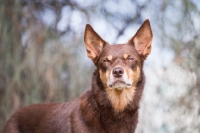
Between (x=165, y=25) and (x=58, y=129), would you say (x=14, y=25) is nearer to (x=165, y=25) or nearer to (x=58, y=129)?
(x=165, y=25)

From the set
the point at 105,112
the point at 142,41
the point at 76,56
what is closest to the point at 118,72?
the point at 105,112

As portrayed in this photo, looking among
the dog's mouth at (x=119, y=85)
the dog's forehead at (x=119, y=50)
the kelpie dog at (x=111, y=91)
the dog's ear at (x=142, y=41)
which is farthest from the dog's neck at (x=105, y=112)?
the dog's ear at (x=142, y=41)

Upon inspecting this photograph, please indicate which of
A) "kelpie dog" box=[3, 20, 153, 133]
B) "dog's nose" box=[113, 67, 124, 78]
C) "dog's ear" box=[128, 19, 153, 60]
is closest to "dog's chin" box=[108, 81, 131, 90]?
"kelpie dog" box=[3, 20, 153, 133]

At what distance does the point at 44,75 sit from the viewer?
9367mm

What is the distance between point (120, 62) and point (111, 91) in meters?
0.38

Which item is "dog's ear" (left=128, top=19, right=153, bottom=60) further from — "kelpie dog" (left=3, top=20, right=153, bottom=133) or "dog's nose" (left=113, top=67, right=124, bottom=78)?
"dog's nose" (left=113, top=67, right=124, bottom=78)

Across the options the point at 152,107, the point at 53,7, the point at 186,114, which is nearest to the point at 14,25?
the point at 53,7

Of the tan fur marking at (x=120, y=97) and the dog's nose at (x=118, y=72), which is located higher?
the dog's nose at (x=118, y=72)

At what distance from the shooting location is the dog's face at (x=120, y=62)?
502 cm

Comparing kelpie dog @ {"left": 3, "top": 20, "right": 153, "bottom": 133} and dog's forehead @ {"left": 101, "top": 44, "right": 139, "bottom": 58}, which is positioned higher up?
dog's forehead @ {"left": 101, "top": 44, "right": 139, "bottom": 58}

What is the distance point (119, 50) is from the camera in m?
5.24

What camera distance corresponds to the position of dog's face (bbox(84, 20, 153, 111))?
5.02m

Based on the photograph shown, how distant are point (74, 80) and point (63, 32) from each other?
1.12 m

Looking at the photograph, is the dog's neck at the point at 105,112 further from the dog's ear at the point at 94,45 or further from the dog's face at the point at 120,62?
the dog's ear at the point at 94,45
